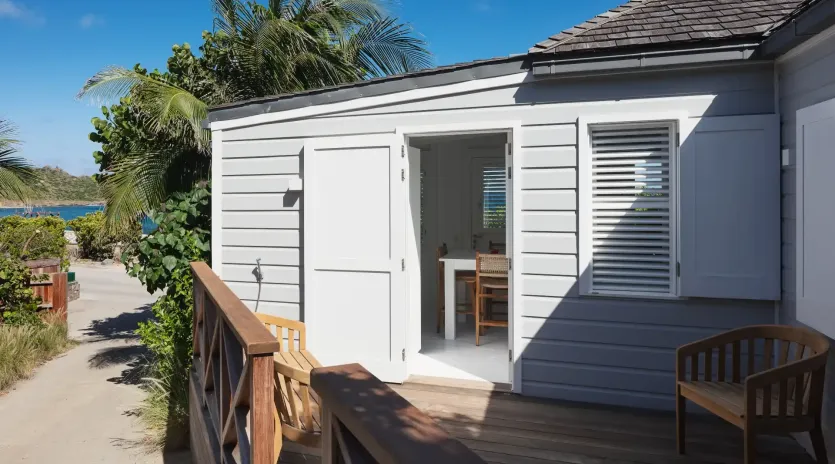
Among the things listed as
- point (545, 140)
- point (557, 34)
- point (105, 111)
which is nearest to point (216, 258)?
point (545, 140)

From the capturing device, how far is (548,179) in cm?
447

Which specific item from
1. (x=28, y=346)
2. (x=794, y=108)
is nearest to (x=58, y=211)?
(x=28, y=346)

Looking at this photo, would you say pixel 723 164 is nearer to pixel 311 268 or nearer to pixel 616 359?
pixel 616 359

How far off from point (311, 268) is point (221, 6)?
5844mm

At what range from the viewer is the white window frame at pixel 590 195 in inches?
164

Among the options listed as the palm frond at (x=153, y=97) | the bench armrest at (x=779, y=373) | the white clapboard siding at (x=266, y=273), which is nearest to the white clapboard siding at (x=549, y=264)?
the bench armrest at (x=779, y=373)

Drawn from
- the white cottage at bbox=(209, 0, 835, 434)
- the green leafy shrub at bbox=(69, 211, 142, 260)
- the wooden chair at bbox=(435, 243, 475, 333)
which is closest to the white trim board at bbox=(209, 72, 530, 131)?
the white cottage at bbox=(209, 0, 835, 434)

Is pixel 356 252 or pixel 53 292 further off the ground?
pixel 356 252

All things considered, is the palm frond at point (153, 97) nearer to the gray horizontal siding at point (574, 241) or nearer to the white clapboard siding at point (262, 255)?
the white clapboard siding at point (262, 255)

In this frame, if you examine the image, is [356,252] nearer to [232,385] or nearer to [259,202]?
[259,202]

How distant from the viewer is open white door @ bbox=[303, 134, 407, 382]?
4875mm

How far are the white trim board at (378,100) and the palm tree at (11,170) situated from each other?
5130 mm

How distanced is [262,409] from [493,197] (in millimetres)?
6660

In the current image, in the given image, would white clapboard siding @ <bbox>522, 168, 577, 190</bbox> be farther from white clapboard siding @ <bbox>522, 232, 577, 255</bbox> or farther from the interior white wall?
the interior white wall
